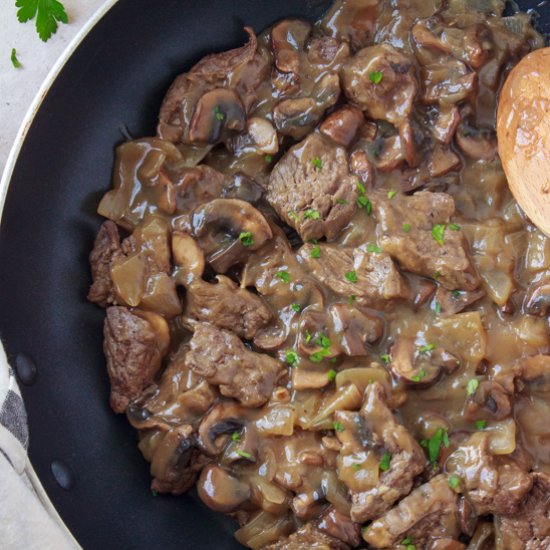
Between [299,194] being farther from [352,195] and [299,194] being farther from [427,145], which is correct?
[427,145]

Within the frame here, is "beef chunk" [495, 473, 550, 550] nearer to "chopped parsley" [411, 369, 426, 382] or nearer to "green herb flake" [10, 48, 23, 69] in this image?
"chopped parsley" [411, 369, 426, 382]

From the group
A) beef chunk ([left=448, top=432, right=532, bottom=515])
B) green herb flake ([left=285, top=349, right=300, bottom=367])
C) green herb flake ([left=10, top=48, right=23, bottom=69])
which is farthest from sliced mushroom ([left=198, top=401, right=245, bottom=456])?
green herb flake ([left=10, top=48, right=23, bottom=69])

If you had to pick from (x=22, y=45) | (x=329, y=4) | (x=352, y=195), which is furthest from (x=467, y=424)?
(x=22, y=45)

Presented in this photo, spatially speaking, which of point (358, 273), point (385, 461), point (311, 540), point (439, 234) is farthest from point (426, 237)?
point (311, 540)

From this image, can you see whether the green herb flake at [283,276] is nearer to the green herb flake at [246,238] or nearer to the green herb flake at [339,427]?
the green herb flake at [246,238]

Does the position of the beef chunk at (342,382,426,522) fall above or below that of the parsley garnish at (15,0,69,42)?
below

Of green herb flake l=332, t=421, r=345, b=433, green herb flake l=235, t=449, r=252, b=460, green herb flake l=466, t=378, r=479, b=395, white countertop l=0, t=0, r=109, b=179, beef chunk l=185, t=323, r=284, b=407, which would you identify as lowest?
green herb flake l=466, t=378, r=479, b=395

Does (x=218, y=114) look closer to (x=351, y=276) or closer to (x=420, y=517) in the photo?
(x=351, y=276)

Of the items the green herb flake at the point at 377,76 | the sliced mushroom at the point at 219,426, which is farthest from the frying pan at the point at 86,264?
the green herb flake at the point at 377,76
